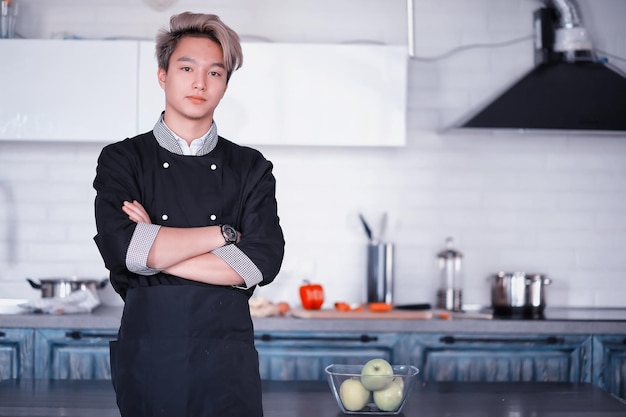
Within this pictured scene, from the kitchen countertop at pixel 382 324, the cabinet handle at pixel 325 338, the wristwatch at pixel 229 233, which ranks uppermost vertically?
the wristwatch at pixel 229 233

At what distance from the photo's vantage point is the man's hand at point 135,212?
238 centimetres

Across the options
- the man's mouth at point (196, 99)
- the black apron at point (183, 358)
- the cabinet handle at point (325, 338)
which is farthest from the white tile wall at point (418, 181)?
the black apron at point (183, 358)

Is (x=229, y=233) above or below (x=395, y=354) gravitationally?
above

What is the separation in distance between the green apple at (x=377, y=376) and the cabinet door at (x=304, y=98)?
80.1 inches

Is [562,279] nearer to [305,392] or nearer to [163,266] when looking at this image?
[305,392]

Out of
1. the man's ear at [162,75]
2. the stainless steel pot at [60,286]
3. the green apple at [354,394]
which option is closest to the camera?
the green apple at [354,394]

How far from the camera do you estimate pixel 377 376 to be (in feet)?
7.47

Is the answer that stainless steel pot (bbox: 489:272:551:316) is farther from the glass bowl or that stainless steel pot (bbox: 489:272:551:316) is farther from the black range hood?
the glass bowl

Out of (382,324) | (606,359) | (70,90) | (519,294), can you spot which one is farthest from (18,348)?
(606,359)

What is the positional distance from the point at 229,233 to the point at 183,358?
0.37m

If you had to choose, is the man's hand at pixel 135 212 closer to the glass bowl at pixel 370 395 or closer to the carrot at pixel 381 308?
the glass bowl at pixel 370 395

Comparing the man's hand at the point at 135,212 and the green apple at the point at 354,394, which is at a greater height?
the man's hand at the point at 135,212

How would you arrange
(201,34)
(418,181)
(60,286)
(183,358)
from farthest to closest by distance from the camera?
(418,181) → (60,286) → (201,34) → (183,358)

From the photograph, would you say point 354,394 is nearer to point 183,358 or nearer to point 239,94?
point 183,358
